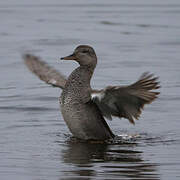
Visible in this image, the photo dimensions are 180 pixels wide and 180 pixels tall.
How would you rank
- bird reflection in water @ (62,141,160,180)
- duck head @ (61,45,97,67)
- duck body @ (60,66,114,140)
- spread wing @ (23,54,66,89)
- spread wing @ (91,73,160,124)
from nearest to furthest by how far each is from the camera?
bird reflection in water @ (62,141,160,180) → spread wing @ (91,73,160,124) → duck body @ (60,66,114,140) → duck head @ (61,45,97,67) → spread wing @ (23,54,66,89)

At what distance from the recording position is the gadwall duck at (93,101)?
30.9 feet

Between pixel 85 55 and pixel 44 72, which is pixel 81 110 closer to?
pixel 85 55

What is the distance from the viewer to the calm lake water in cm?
895

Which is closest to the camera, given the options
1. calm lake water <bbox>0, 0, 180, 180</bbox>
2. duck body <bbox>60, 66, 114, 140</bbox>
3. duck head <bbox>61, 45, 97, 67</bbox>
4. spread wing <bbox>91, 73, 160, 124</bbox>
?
calm lake water <bbox>0, 0, 180, 180</bbox>

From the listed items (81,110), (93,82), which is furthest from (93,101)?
(93,82)

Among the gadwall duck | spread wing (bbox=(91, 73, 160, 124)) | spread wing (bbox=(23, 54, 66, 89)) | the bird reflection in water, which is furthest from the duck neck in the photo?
the bird reflection in water

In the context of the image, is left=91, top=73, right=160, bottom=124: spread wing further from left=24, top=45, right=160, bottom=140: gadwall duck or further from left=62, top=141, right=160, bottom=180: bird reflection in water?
left=62, top=141, right=160, bottom=180: bird reflection in water

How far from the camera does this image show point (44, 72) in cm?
1147

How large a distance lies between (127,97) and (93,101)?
57 cm

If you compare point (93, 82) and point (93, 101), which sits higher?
point (93, 101)

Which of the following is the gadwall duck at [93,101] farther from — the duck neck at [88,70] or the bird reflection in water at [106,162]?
the bird reflection in water at [106,162]

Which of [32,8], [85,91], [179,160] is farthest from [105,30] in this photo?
[179,160]

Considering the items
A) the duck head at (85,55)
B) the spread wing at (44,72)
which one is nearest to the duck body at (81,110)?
the duck head at (85,55)

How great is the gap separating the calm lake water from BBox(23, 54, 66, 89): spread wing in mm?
659
